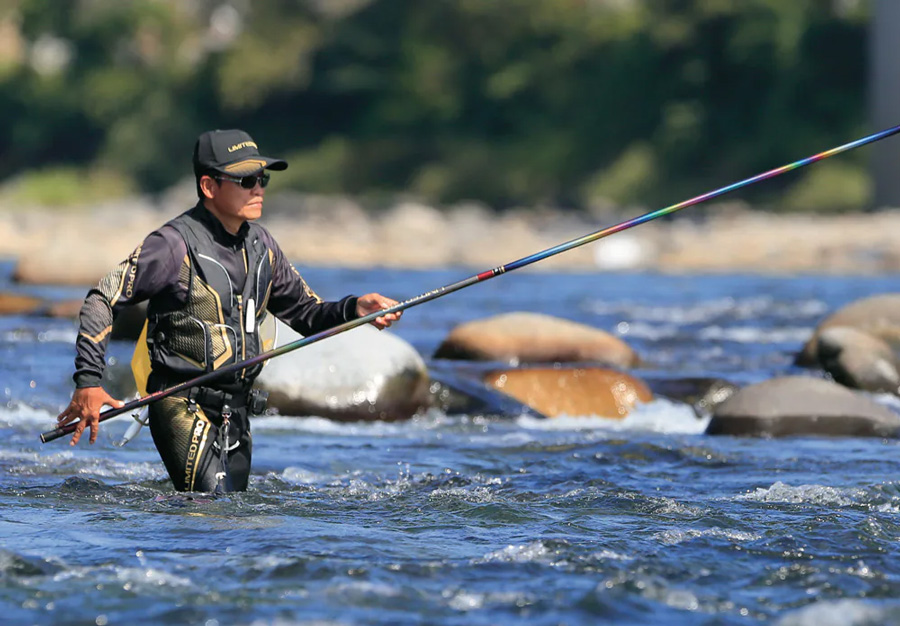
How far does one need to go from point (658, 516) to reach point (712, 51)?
139ft

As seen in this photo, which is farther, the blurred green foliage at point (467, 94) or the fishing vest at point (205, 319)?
the blurred green foliage at point (467, 94)

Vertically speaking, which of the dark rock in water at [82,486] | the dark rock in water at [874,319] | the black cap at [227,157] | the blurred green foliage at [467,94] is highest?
the blurred green foliage at [467,94]

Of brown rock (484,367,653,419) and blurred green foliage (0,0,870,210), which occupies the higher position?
blurred green foliage (0,0,870,210)

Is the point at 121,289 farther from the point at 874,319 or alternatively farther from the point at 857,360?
the point at 874,319

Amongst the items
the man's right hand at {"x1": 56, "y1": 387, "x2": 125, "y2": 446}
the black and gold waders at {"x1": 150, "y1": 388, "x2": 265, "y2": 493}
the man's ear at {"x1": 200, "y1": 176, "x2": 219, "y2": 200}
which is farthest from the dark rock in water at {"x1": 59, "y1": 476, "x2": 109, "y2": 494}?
the man's ear at {"x1": 200, "y1": 176, "x2": 219, "y2": 200}

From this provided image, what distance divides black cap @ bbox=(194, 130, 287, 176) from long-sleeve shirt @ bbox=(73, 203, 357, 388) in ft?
0.63

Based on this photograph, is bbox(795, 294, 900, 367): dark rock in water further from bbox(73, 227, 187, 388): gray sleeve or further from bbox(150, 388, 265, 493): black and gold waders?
bbox(73, 227, 187, 388): gray sleeve

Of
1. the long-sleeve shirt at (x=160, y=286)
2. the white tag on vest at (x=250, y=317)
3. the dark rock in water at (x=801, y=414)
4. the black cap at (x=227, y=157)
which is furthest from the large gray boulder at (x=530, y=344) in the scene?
the black cap at (x=227, y=157)

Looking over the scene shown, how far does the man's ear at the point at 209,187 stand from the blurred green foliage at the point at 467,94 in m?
36.5

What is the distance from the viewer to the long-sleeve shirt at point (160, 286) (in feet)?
19.1

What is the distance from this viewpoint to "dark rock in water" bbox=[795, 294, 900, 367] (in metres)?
14.5

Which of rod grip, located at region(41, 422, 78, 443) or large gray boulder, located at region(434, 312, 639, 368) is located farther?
large gray boulder, located at region(434, 312, 639, 368)

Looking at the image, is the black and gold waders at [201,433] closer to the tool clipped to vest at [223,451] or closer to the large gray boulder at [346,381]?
the tool clipped to vest at [223,451]

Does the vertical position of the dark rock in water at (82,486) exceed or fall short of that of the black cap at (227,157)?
it falls short
